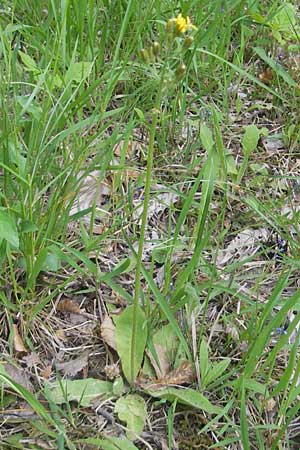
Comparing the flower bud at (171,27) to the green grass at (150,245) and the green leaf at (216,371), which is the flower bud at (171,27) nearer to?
the green grass at (150,245)

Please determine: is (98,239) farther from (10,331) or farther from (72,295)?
(10,331)

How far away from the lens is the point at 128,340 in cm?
150

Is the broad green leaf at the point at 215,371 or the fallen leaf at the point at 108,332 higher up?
the fallen leaf at the point at 108,332

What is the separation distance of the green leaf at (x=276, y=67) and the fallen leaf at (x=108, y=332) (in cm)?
122

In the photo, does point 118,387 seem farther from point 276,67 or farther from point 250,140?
point 276,67

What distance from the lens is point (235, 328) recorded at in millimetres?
1588

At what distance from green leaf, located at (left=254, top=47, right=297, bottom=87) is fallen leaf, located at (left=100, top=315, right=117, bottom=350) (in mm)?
1216

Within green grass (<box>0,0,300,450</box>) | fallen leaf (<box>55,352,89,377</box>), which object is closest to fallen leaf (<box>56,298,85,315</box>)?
green grass (<box>0,0,300,450</box>)

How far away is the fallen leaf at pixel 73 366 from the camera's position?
1.48 metres

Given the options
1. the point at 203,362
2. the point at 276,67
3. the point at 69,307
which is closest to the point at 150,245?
the point at 69,307

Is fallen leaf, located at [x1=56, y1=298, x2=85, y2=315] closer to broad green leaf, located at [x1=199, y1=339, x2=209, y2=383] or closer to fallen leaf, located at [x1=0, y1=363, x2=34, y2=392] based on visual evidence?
fallen leaf, located at [x1=0, y1=363, x2=34, y2=392]

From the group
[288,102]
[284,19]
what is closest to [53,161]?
[288,102]

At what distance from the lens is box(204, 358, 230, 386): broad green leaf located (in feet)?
4.77

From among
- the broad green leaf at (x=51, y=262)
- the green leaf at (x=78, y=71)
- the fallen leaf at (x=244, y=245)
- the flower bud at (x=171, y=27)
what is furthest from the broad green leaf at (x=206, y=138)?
the flower bud at (x=171, y=27)
